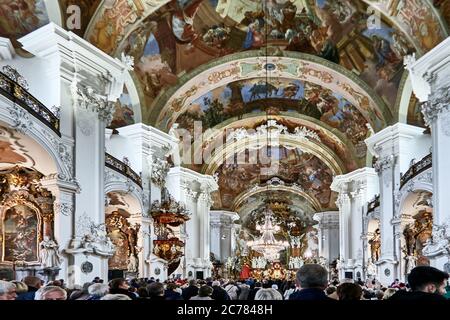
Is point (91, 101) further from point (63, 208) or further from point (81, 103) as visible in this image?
point (63, 208)

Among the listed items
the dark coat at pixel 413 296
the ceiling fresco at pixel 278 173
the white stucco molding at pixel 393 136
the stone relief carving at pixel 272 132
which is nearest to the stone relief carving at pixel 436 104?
the white stucco molding at pixel 393 136

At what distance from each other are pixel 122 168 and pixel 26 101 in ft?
21.2

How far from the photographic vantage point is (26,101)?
510 inches

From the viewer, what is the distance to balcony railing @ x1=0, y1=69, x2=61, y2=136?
485 inches

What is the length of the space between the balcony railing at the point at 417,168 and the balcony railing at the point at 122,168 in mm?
8296

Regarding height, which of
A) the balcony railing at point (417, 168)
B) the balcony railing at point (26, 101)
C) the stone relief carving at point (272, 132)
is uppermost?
the stone relief carving at point (272, 132)

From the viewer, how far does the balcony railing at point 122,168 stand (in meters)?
18.4

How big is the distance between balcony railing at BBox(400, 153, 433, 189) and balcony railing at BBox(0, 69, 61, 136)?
395 inches

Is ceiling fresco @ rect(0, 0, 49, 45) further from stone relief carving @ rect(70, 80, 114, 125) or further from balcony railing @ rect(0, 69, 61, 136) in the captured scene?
balcony railing @ rect(0, 69, 61, 136)

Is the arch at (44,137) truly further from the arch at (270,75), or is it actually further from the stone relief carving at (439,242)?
the stone relief carving at (439,242)
